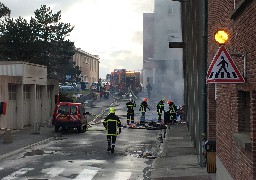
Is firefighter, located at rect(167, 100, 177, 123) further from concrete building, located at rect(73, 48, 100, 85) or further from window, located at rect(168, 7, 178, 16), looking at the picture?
window, located at rect(168, 7, 178, 16)

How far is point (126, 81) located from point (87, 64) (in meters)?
37.8

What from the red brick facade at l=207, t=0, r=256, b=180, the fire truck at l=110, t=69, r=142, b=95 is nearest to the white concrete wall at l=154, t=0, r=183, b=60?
the fire truck at l=110, t=69, r=142, b=95

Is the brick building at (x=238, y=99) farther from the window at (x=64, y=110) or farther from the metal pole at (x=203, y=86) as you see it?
the window at (x=64, y=110)

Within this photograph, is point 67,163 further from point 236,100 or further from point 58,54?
point 58,54

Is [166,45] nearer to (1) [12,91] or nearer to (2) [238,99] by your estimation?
(1) [12,91]

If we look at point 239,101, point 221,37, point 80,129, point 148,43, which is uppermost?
point 148,43

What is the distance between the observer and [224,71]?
8625 millimetres

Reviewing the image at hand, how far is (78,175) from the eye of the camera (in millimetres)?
15180

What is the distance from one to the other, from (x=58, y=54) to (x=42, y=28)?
174 inches

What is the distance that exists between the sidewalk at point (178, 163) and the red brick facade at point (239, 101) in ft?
6.17

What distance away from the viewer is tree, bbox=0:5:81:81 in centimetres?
5459

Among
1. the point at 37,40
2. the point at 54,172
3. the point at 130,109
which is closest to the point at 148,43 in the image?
the point at 37,40

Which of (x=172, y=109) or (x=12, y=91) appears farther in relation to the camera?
(x=172, y=109)

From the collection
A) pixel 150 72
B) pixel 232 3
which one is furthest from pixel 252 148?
pixel 150 72
